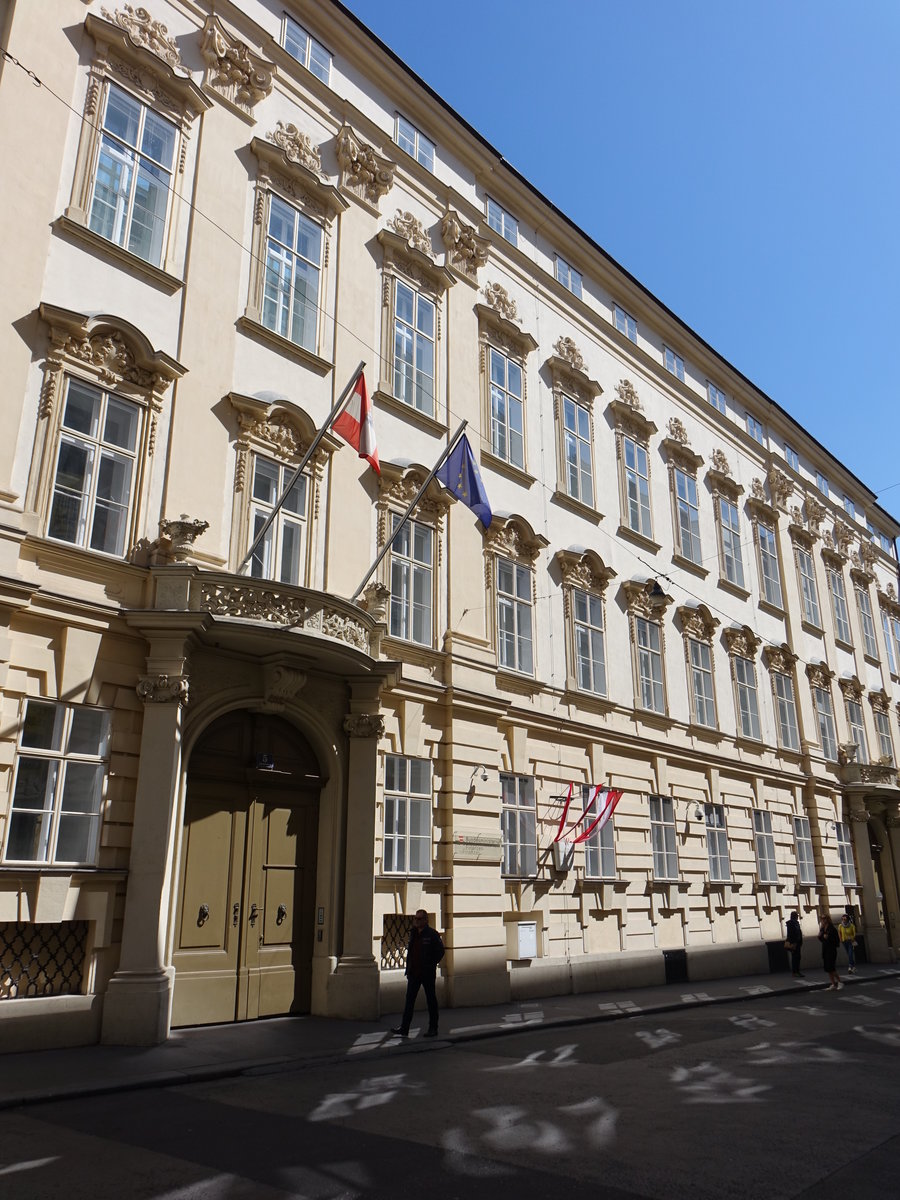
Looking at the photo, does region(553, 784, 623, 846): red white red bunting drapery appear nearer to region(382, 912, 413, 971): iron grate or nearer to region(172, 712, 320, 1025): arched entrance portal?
region(382, 912, 413, 971): iron grate

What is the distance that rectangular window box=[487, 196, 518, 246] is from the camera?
22.9 m

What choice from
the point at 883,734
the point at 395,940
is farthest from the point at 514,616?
the point at 883,734

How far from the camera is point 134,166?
14.8 meters

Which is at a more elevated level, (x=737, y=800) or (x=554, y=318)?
(x=554, y=318)

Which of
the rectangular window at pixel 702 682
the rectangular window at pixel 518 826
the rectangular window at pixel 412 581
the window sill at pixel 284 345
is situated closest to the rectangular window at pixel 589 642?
the rectangular window at pixel 518 826

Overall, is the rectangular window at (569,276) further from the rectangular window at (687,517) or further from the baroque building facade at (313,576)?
the rectangular window at (687,517)

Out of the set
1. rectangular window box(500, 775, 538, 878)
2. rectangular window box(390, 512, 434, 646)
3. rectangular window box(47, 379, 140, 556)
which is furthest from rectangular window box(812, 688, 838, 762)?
rectangular window box(47, 379, 140, 556)

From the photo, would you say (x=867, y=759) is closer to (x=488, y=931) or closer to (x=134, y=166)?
(x=488, y=931)

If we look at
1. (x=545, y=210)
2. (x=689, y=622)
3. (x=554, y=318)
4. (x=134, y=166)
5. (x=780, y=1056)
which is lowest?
(x=780, y=1056)

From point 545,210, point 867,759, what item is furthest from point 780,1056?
point 867,759

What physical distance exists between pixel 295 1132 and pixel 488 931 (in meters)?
9.86

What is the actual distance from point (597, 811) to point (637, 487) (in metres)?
9.58

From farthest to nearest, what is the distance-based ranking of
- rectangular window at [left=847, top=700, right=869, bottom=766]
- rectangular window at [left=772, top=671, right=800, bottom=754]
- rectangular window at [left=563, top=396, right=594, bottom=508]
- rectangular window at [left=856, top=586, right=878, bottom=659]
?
rectangular window at [left=856, top=586, right=878, bottom=659] → rectangular window at [left=847, top=700, right=869, bottom=766] → rectangular window at [left=772, top=671, right=800, bottom=754] → rectangular window at [left=563, top=396, right=594, bottom=508]

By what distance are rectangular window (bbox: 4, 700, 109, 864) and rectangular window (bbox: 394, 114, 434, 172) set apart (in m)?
14.4
